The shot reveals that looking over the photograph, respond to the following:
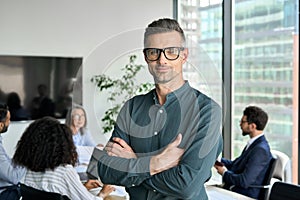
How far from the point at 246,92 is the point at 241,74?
214mm

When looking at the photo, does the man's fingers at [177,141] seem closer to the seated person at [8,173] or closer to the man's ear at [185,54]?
the man's ear at [185,54]

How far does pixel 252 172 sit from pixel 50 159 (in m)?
1.49

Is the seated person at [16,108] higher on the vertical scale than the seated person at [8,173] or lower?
higher

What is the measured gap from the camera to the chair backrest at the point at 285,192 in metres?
2.36

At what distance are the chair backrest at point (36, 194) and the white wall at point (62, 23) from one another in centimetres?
299

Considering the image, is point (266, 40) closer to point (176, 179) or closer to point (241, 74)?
point (241, 74)

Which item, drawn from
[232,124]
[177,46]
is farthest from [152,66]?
[232,124]

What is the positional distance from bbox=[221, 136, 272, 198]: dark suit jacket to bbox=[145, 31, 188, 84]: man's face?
193cm

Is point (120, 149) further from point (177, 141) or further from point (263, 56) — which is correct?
point (263, 56)

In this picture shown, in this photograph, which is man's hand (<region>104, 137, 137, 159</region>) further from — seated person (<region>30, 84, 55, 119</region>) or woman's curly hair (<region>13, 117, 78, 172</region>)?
seated person (<region>30, 84, 55, 119</region>)

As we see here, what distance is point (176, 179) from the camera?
4.36 ft

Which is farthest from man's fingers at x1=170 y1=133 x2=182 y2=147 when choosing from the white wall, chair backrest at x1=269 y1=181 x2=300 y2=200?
the white wall

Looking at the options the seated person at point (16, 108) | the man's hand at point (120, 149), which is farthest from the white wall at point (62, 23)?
the man's hand at point (120, 149)

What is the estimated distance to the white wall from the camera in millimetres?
5051
